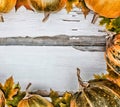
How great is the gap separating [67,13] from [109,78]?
212mm

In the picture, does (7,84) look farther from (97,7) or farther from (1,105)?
(97,7)

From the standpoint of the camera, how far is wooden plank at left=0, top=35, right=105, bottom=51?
1.03 metres

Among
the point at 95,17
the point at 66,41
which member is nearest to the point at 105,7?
the point at 95,17

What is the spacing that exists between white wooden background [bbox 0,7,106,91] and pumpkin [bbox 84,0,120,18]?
0.08 metres

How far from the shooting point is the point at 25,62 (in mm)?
1062

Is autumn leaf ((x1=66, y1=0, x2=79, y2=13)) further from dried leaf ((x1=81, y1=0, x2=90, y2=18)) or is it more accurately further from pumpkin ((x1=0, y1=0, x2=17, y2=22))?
pumpkin ((x1=0, y1=0, x2=17, y2=22))

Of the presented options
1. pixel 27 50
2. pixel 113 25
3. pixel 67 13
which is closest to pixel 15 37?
pixel 27 50

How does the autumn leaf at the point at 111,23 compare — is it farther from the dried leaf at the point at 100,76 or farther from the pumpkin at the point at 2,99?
the pumpkin at the point at 2,99

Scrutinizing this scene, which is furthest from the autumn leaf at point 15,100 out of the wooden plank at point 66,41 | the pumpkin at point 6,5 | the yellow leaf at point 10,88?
the pumpkin at point 6,5

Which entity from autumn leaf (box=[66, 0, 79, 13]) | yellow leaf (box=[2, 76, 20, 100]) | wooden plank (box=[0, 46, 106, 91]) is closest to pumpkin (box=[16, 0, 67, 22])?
autumn leaf (box=[66, 0, 79, 13])

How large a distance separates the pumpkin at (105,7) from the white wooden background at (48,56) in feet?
0.26

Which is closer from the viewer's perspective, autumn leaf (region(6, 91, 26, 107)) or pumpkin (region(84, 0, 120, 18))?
pumpkin (region(84, 0, 120, 18))

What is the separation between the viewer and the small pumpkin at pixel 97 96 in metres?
0.95

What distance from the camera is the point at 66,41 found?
3.40ft
